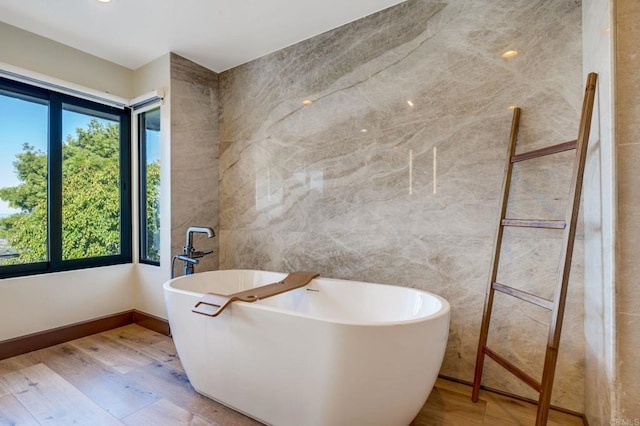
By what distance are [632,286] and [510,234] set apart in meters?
0.64

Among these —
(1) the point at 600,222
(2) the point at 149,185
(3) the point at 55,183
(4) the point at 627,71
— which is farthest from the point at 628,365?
(3) the point at 55,183

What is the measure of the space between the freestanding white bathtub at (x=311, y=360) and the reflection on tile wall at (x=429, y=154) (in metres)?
0.49

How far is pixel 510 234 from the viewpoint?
70.9 inches

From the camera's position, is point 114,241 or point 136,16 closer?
point 136,16

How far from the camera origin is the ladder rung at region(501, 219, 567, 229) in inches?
56.1

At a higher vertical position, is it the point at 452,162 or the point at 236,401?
the point at 452,162

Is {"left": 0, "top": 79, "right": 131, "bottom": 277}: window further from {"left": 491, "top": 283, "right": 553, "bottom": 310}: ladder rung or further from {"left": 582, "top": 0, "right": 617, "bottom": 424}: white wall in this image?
{"left": 582, "top": 0, "right": 617, "bottom": 424}: white wall

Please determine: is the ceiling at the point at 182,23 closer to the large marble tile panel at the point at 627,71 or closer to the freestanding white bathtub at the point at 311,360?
the large marble tile panel at the point at 627,71

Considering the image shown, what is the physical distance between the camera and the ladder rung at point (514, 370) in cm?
139

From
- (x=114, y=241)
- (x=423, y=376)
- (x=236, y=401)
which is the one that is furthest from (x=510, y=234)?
(x=114, y=241)

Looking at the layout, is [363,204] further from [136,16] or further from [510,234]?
[136,16]

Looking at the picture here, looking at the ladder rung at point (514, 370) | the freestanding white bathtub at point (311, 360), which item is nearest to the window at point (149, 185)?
the freestanding white bathtub at point (311, 360)

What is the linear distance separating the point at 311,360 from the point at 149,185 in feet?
8.08

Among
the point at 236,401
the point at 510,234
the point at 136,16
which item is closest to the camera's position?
the point at 236,401
